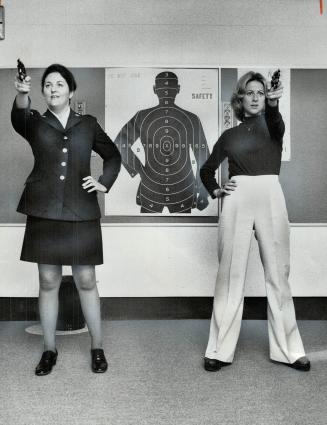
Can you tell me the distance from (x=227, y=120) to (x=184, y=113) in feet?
0.86

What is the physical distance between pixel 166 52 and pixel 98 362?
1827mm

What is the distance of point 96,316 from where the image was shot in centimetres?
206

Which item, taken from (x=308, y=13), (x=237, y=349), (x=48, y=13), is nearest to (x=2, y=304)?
(x=237, y=349)

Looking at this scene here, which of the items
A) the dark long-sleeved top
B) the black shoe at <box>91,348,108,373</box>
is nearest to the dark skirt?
the black shoe at <box>91,348,108,373</box>

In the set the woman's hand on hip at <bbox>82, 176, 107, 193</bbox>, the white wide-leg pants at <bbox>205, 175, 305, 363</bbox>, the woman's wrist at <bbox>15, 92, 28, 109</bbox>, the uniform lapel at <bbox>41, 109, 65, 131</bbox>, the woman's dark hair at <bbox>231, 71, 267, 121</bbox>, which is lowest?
the white wide-leg pants at <bbox>205, 175, 305, 363</bbox>

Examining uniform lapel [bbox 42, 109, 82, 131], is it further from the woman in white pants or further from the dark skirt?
the woman in white pants

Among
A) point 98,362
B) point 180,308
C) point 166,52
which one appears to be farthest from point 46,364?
point 166,52

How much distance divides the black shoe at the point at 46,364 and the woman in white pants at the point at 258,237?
0.66 metres

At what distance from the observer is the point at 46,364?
77.8 inches

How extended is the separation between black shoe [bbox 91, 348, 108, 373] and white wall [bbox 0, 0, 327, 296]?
87cm

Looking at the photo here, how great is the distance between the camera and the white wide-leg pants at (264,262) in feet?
6.72

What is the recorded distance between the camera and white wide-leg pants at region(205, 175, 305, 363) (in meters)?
2.05

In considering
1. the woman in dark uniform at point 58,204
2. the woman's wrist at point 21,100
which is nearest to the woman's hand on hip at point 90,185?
the woman in dark uniform at point 58,204

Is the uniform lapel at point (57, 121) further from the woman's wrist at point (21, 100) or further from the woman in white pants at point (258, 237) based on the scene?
the woman in white pants at point (258, 237)
